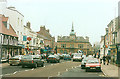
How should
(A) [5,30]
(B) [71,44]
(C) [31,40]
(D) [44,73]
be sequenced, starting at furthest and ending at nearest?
(B) [71,44]
(C) [31,40]
(A) [5,30]
(D) [44,73]

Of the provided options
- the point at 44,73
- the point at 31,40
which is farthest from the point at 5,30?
the point at 44,73

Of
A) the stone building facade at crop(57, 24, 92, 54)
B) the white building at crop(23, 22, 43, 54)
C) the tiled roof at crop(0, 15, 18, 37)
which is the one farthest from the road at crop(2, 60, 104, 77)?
the stone building facade at crop(57, 24, 92, 54)

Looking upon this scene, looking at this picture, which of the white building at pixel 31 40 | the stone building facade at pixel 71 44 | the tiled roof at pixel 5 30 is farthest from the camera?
the stone building facade at pixel 71 44

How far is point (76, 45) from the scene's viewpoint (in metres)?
133

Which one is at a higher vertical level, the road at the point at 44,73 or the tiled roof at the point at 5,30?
the tiled roof at the point at 5,30

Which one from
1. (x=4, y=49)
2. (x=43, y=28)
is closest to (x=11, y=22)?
(x=4, y=49)

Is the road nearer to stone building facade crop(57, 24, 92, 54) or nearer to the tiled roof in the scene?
the tiled roof

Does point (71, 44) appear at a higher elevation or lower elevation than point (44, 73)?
higher

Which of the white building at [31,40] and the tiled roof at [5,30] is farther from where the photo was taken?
the white building at [31,40]

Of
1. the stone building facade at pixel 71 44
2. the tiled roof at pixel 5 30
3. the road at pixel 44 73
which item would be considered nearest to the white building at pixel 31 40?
the tiled roof at pixel 5 30

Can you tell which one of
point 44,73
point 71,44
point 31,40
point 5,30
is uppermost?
point 5,30

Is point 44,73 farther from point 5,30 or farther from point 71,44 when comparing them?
point 71,44

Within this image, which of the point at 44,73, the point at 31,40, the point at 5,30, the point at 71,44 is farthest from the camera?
the point at 71,44

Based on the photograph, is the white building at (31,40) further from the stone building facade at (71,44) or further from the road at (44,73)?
the stone building facade at (71,44)
